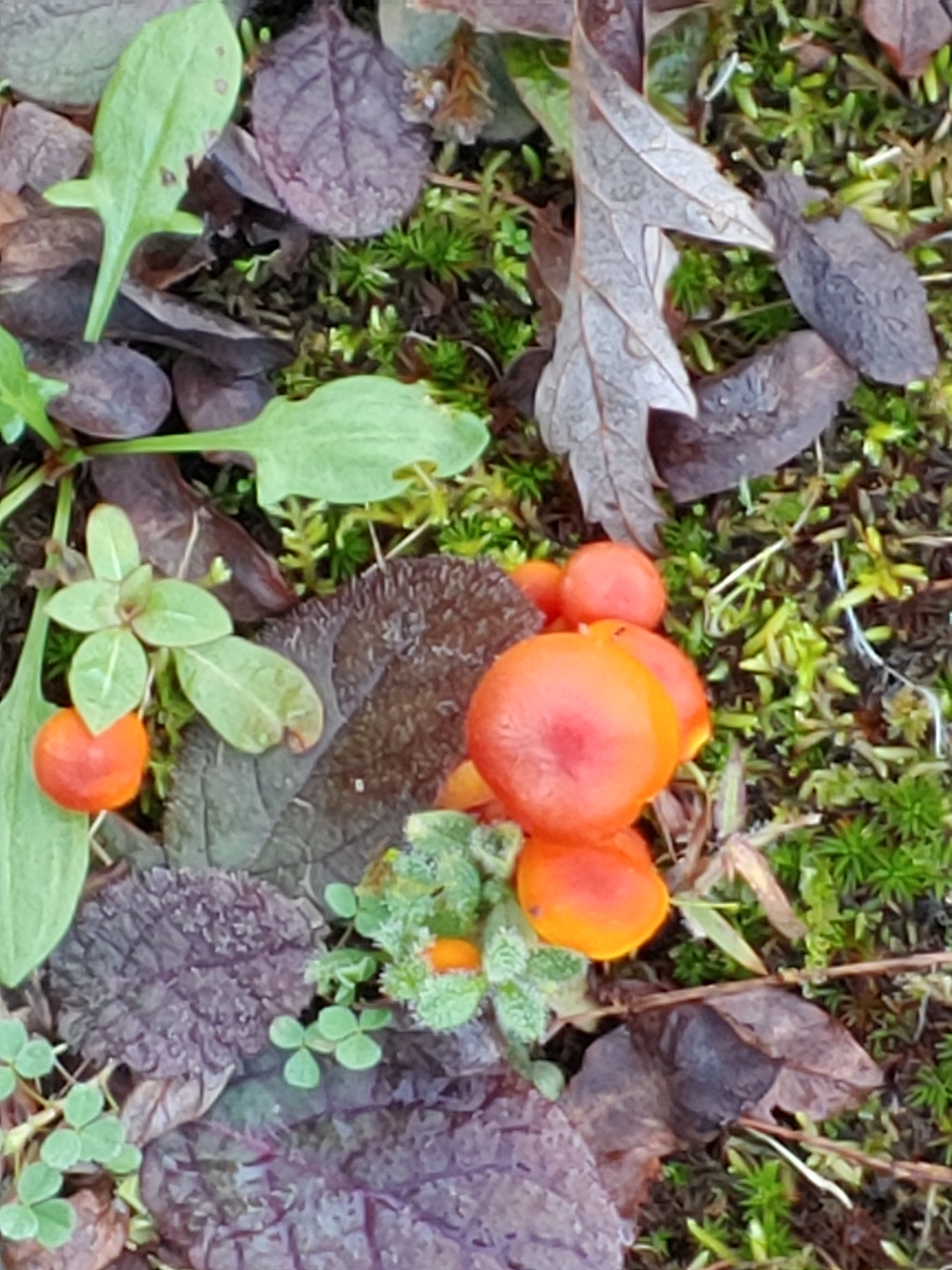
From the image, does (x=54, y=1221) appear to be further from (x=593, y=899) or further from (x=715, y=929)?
(x=715, y=929)

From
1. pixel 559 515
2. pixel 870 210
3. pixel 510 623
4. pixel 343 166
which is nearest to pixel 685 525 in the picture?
pixel 559 515

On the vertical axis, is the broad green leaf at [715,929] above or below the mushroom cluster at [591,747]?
below

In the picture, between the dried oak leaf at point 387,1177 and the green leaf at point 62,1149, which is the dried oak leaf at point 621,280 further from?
the green leaf at point 62,1149

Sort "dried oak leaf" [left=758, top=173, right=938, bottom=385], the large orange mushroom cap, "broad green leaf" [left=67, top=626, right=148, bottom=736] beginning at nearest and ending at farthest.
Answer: the large orange mushroom cap < "broad green leaf" [left=67, top=626, right=148, bottom=736] < "dried oak leaf" [left=758, top=173, right=938, bottom=385]

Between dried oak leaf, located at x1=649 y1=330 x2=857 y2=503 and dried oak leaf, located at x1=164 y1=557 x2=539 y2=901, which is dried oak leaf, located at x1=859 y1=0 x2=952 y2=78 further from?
dried oak leaf, located at x1=164 y1=557 x2=539 y2=901

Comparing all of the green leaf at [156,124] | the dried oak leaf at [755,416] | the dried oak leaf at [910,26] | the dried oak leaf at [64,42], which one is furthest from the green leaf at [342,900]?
the dried oak leaf at [910,26]

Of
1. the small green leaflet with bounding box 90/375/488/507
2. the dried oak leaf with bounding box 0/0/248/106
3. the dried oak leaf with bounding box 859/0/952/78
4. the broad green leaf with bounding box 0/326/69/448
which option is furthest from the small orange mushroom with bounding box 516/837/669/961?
the dried oak leaf with bounding box 0/0/248/106

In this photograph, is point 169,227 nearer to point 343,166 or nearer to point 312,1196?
point 343,166
